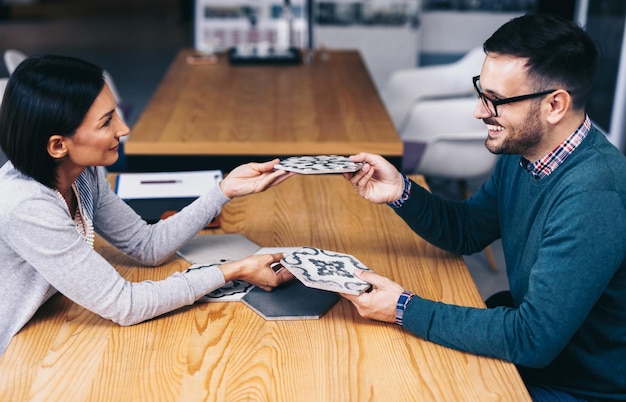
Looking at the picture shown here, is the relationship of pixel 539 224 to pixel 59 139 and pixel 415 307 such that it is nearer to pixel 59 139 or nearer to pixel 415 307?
pixel 415 307

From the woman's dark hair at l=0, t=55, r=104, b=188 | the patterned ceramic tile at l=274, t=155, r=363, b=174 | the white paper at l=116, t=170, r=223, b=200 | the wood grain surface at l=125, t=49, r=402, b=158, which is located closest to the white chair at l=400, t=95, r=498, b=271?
the wood grain surface at l=125, t=49, r=402, b=158

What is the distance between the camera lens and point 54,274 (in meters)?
1.55

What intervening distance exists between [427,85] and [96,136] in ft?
11.4

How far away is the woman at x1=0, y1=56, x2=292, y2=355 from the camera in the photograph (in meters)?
1.54

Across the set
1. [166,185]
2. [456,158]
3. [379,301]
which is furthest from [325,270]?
[456,158]

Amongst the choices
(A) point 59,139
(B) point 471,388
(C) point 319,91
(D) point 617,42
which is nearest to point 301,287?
(B) point 471,388

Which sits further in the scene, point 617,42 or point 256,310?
point 617,42

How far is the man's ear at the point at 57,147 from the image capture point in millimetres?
1577

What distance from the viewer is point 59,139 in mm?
1590

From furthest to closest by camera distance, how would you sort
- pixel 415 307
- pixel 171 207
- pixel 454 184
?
pixel 454 184
pixel 171 207
pixel 415 307

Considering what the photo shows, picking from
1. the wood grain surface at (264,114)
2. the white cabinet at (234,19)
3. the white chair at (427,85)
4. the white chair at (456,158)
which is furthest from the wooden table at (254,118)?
the white cabinet at (234,19)

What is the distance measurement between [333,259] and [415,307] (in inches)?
10.1

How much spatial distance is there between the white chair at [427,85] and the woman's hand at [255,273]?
3.09m

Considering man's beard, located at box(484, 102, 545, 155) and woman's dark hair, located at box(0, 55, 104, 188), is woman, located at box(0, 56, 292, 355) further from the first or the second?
man's beard, located at box(484, 102, 545, 155)
